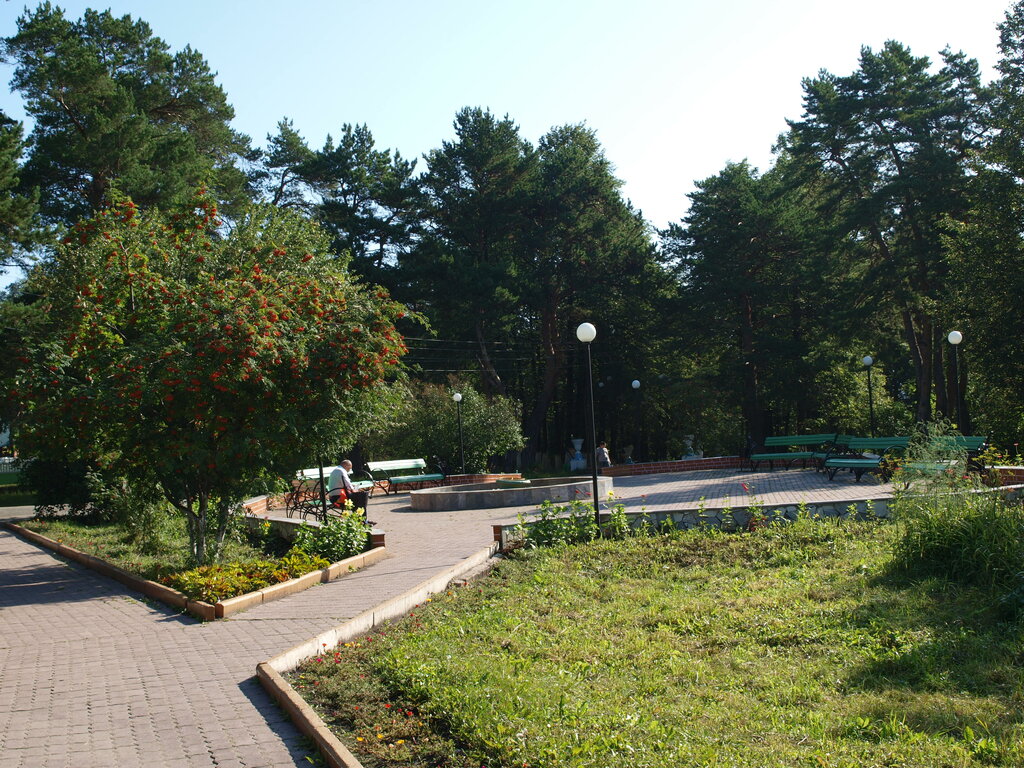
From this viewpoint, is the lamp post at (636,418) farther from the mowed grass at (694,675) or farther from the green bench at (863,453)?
the mowed grass at (694,675)

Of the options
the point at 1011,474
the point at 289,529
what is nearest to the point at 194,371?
the point at 289,529

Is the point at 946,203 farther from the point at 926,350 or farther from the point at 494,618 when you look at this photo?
the point at 494,618

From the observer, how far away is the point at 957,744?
4227 mm

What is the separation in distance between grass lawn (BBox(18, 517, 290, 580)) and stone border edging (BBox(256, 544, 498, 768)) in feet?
12.1

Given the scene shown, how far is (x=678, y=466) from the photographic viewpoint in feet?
98.4

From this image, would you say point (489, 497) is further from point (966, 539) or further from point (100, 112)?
point (100, 112)

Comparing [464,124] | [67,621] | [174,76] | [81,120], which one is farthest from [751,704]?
[464,124]

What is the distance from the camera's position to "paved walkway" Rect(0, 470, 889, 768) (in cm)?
489

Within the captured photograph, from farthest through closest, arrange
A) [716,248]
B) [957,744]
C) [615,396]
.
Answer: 1. [615,396]
2. [716,248]
3. [957,744]

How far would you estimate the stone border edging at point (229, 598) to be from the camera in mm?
8383

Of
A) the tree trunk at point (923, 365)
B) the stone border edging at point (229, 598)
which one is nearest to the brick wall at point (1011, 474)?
the stone border edging at point (229, 598)

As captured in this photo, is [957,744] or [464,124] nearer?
[957,744]

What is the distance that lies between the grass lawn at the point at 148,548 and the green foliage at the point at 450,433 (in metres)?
14.2

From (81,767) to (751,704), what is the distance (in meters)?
3.68
